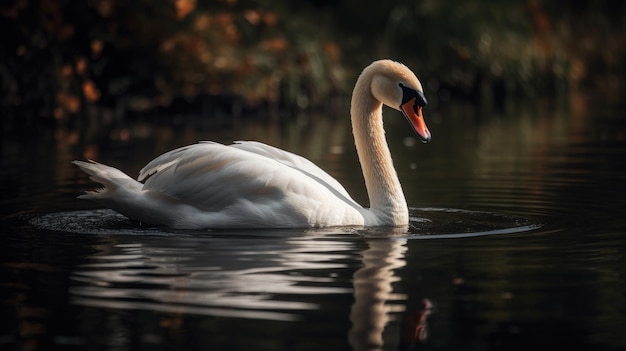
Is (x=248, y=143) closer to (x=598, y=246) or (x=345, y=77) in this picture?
(x=598, y=246)

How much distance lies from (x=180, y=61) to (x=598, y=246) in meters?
14.2

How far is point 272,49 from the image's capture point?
21.8m

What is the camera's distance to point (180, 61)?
20.9m

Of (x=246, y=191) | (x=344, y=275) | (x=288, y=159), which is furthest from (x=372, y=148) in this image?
(x=344, y=275)

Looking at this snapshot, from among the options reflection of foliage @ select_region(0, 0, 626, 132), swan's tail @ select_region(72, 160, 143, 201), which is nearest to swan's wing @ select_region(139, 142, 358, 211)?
swan's tail @ select_region(72, 160, 143, 201)

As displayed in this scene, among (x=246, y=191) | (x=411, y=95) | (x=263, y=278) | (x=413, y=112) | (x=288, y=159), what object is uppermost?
(x=411, y=95)

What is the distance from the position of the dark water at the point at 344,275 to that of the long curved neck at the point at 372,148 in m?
0.37

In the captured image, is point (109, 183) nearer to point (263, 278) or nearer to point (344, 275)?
point (263, 278)

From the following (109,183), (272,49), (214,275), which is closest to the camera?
(214,275)

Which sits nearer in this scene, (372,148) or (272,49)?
(372,148)

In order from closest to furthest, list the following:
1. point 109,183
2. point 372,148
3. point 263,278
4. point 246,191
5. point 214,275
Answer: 1. point 263,278
2. point 214,275
3. point 246,191
4. point 109,183
5. point 372,148

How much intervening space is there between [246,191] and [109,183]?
3.03 feet

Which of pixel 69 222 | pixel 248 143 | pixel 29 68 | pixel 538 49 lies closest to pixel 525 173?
pixel 248 143

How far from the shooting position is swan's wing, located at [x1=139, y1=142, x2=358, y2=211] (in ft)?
26.5
